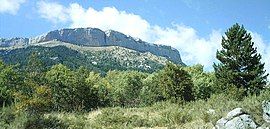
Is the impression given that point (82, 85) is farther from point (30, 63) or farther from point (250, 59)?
point (250, 59)

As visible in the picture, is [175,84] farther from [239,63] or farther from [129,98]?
[129,98]

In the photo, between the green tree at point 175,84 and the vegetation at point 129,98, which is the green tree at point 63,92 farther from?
the green tree at point 175,84

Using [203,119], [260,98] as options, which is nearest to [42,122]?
[203,119]

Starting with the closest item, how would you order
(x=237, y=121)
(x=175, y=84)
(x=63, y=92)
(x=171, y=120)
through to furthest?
(x=237, y=121)
(x=171, y=120)
(x=175, y=84)
(x=63, y=92)

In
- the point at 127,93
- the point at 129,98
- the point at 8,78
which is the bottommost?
the point at 129,98

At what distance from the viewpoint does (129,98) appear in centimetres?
7306

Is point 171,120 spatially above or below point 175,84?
below

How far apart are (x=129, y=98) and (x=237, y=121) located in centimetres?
5853

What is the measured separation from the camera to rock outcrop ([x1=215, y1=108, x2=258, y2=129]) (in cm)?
1474

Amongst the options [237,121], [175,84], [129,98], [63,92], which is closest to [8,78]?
[63,92]

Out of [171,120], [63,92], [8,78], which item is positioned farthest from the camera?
[63,92]

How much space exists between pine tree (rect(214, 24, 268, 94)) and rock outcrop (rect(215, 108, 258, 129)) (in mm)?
28686

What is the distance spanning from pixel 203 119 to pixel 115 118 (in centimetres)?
551

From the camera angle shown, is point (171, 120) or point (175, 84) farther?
point (175, 84)
